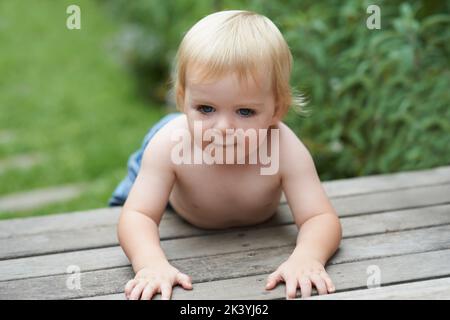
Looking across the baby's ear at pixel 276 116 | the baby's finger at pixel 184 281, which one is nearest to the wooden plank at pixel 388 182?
the baby's ear at pixel 276 116

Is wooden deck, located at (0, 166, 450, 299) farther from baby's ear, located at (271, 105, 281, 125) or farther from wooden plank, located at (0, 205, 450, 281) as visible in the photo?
baby's ear, located at (271, 105, 281, 125)

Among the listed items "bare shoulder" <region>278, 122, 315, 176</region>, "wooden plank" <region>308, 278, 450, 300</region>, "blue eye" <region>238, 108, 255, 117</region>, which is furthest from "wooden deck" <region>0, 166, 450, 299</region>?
"blue eye" <region>238, 108, 255, 117</region>

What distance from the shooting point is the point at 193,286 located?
2.24 metres

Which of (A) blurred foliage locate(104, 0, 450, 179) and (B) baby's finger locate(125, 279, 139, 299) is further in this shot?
(A) blurred foliage locate(104, 0, 450, 179)

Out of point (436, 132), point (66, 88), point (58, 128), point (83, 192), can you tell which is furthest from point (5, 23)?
point (436, 132)

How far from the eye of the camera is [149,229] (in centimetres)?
240

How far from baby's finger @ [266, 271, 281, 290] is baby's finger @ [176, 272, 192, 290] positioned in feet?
0.81

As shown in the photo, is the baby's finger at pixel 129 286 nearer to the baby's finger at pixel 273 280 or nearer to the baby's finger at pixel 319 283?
the baby's finger at pixel 273 280

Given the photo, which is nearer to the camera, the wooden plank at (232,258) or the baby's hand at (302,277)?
the baby's hand at (302,277)

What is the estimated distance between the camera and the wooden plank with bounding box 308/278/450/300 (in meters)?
2.05

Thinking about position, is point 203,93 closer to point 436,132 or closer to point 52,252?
point 52,252

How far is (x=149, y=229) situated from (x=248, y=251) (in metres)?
0.37

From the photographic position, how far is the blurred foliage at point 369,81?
360 cm

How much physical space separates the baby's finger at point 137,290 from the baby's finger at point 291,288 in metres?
0.44
